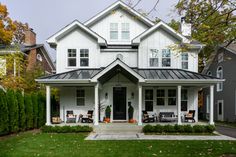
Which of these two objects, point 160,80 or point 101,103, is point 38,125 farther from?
point 160,80

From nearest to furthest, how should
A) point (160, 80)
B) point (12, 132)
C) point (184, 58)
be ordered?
point (12, 132) → point (160, 80) → point (184, 58)

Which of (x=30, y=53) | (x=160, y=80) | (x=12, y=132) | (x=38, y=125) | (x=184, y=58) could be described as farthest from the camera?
(x=30, y=53)

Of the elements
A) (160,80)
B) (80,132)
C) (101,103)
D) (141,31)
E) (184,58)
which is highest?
(141,31)

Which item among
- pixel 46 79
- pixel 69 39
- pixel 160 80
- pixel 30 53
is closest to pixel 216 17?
pixel 160 80

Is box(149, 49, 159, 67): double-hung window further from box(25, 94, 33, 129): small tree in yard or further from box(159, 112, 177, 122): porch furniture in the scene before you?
box(25, 94, 33, 129): small tree in yard


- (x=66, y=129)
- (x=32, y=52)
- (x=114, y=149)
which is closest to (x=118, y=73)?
(x=66, y=129)

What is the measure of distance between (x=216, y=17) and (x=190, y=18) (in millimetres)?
806

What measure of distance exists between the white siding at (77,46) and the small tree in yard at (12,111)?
528 centimetres

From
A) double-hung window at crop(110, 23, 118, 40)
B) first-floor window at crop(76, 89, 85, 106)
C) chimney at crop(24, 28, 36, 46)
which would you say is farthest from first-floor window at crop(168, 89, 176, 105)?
chimney at crop(24, 28, 36, 46)

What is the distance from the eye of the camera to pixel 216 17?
1008cm

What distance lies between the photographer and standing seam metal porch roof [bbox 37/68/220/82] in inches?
809

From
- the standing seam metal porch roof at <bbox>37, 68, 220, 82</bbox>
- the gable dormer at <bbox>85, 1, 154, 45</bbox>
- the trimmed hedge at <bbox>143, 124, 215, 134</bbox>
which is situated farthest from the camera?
the gable dormer at <bbox>85, 1, 154, 45</bbox>

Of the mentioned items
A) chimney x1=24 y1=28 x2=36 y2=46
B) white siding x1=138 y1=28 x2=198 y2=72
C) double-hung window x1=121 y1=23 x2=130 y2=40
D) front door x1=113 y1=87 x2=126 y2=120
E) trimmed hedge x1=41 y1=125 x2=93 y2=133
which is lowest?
trimmed hedge x1=41 y1=125 x2=93 y2=133

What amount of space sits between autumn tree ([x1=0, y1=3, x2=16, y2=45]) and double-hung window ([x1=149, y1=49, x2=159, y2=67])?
67.5 feet
